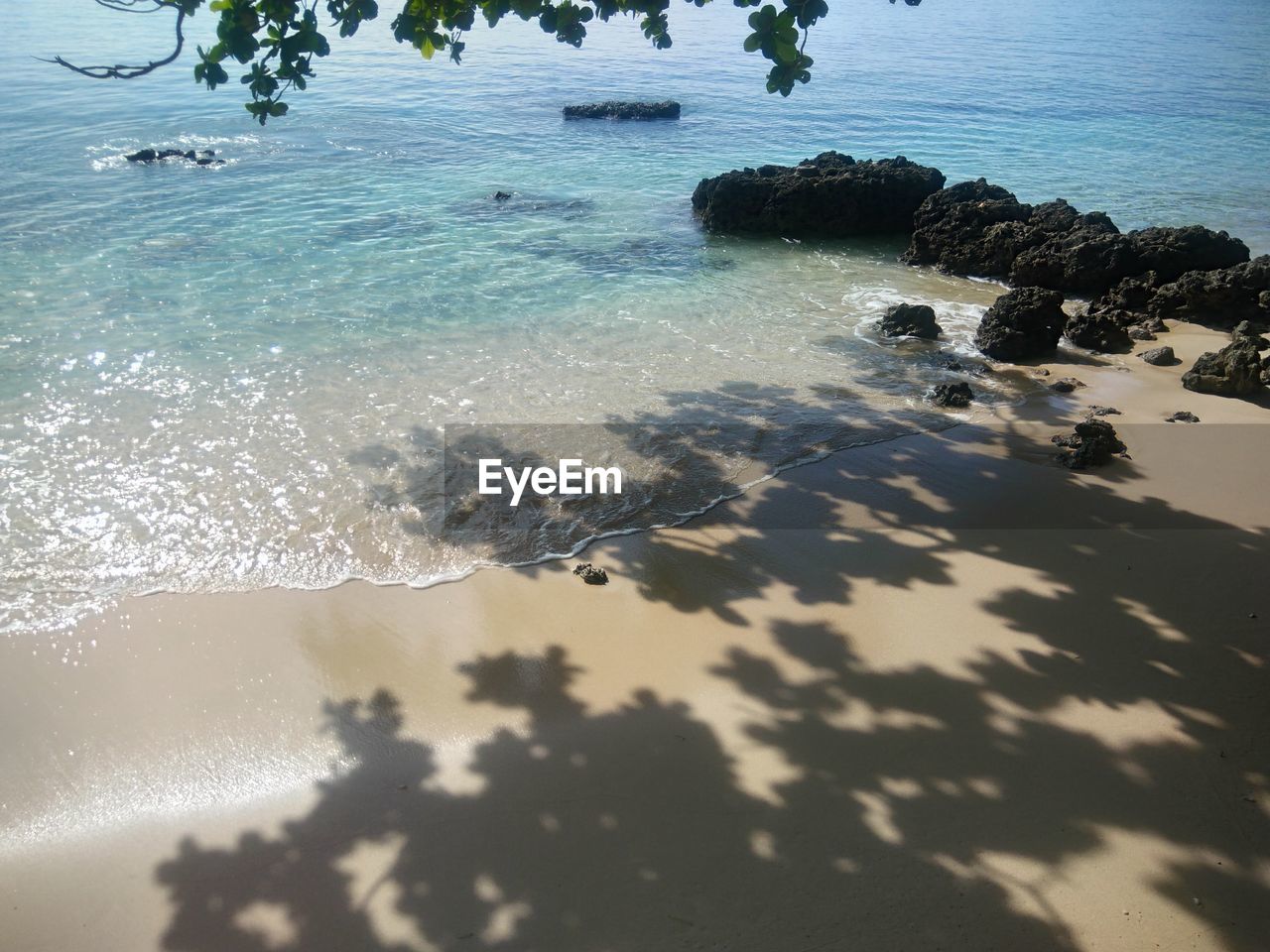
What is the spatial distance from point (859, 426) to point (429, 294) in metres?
5.53

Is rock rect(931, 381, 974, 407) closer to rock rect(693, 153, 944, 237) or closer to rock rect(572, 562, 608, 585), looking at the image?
rock rect(572, 562, 608, 585)

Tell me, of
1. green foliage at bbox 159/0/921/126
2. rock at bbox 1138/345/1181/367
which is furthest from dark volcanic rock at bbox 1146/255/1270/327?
green foliage at bbox 159/0/921/126

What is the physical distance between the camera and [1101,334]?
8.96 metres

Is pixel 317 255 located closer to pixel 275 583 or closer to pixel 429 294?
pixel 429 294

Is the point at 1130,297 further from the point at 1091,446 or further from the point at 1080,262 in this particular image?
the point at 1091,446

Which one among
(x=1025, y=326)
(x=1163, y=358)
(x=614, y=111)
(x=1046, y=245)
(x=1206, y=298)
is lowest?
(x=1163, y=358)

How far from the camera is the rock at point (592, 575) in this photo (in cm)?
531

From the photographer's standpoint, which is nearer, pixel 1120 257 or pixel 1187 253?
pixel 1187 253

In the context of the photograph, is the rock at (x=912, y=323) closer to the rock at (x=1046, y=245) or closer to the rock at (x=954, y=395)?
the rock at (x=954, y=395)

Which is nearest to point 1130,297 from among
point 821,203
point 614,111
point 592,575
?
point 821,203

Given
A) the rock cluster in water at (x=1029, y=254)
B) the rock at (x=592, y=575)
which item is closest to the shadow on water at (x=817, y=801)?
the rock at (x=592, y=575)

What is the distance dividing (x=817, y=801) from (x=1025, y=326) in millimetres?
6471

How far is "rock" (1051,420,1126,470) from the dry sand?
1.50 feet

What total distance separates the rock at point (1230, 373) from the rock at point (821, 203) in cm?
635
